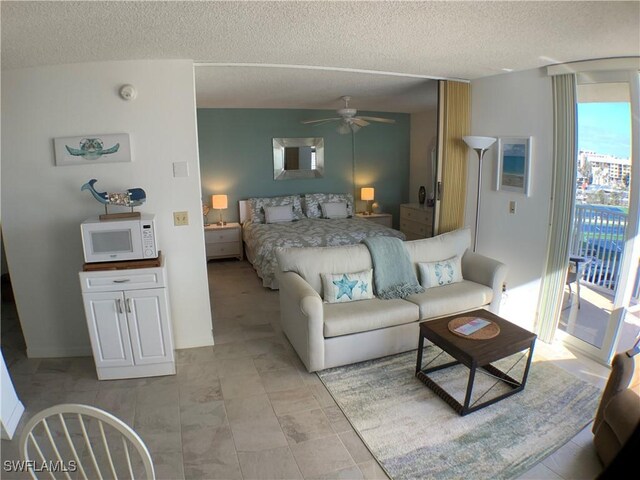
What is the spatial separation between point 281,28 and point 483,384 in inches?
112

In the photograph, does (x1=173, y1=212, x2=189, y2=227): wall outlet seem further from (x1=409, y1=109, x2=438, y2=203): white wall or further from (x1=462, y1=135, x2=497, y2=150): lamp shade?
(x1=409, y1=109, x2=438, y2=203): white wall

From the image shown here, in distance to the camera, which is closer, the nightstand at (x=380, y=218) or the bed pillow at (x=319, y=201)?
the bed pillow at (x=319, y=201)

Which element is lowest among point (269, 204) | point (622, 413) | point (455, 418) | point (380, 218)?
point (455, 418)

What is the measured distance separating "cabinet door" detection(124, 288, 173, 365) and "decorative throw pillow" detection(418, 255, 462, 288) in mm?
2291

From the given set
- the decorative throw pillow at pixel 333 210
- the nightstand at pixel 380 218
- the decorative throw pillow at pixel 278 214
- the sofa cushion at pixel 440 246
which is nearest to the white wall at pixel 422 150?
the nightstand at pixel 380 218

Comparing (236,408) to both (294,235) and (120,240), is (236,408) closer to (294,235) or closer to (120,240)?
(120,240)

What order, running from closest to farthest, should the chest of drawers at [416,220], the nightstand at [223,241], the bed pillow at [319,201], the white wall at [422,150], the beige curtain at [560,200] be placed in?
the beige curtain at [560,200]
the nightstand at [223,241]
the chest of drawers at [416,220]
the bed pillow at [319,201]
the white wall at [422,150]

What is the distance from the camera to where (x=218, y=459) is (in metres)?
2.24

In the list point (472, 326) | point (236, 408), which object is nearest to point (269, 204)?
point (236, 408)

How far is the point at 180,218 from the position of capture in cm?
329

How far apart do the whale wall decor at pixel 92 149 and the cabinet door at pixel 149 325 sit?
1.12 m

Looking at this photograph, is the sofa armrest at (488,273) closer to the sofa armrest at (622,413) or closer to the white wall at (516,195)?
the white wall at (516,195)

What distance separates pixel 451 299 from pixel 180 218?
8.09 feet

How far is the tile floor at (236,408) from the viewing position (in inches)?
86.0
